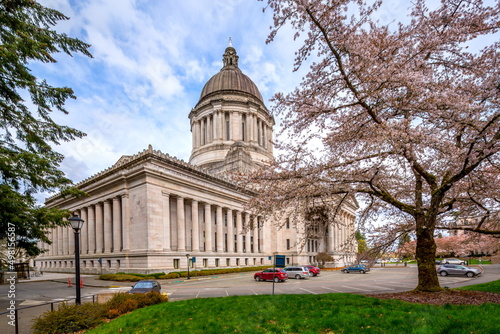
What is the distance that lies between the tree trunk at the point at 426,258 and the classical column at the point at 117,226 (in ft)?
124

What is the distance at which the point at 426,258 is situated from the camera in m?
12.4

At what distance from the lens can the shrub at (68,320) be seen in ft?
32.7

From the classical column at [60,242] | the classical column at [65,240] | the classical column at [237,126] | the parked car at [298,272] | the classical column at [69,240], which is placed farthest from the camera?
the classical column at [237,126]

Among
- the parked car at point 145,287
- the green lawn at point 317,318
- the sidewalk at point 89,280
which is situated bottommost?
the sidewalk at point 89,280

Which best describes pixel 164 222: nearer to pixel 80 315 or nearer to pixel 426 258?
pixel 80 315

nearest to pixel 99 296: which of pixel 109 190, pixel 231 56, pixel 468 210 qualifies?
pixel 468 210

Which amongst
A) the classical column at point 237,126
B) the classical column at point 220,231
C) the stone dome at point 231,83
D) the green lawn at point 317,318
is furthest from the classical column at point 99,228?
the stone dome at point 231,83

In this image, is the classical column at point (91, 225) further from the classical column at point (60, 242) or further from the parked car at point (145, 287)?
the parked car at point (145, 287)

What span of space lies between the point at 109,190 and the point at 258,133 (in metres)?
42.7

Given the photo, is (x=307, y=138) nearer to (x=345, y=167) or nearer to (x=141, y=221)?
(x=345, y=167)

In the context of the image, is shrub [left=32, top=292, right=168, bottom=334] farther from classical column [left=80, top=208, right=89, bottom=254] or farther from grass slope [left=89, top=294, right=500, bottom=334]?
classical column [left=80, top=208, right=89, bottom=254]

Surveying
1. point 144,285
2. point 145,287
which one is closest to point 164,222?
point 144,285

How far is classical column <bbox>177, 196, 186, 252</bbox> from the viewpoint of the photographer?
40287 millimetres

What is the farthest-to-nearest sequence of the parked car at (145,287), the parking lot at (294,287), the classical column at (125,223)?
the classical column at (125,223)
the parking lot at (294,287)
the parked car at (145,287)
